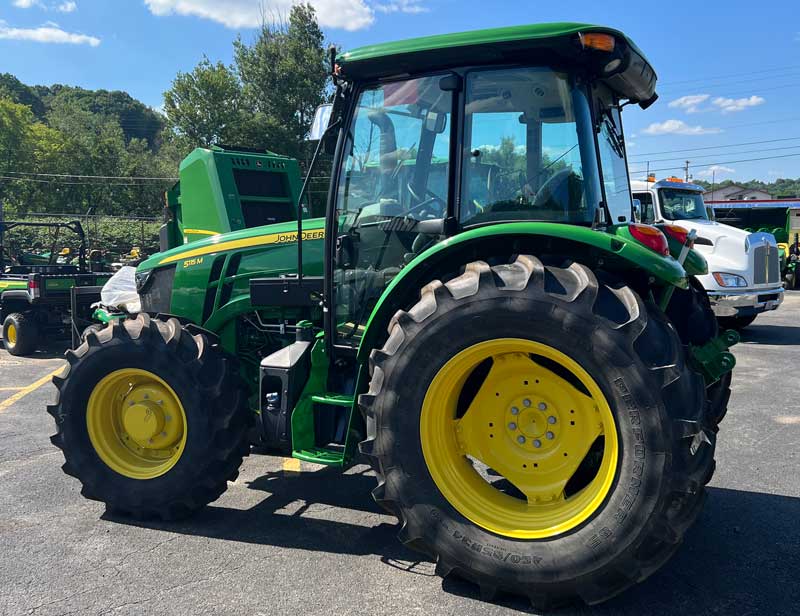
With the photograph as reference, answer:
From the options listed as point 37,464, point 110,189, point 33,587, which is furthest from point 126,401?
point 110,189

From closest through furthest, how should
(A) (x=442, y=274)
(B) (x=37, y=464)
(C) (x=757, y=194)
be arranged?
(A) (x=442, y=274), (B) (x=37, y=464), (C) (x=757, y=194)

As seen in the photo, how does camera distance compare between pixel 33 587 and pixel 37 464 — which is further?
pixel 37 464

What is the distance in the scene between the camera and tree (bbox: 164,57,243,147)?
36.6 metres

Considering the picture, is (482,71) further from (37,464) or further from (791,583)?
(37,464)

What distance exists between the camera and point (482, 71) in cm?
320

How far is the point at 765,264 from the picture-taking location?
11188 mm

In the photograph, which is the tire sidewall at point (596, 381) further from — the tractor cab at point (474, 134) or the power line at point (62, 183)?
the power line at point (62, 183)

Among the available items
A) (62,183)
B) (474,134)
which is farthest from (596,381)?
(62,183)

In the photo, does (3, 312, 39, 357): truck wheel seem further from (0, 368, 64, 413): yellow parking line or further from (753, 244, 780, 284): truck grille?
(753, 244, 780, 284): truck grille

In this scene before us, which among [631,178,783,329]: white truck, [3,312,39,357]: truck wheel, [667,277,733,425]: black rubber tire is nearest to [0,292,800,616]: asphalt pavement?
[667,277,733,425]: black rubber tire

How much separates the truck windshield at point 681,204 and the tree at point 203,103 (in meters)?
29.2

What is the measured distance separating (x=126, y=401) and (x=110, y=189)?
53124 mm

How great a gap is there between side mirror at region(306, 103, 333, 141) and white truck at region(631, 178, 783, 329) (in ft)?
25.7

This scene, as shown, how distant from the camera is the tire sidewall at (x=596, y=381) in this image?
2.60 meters
